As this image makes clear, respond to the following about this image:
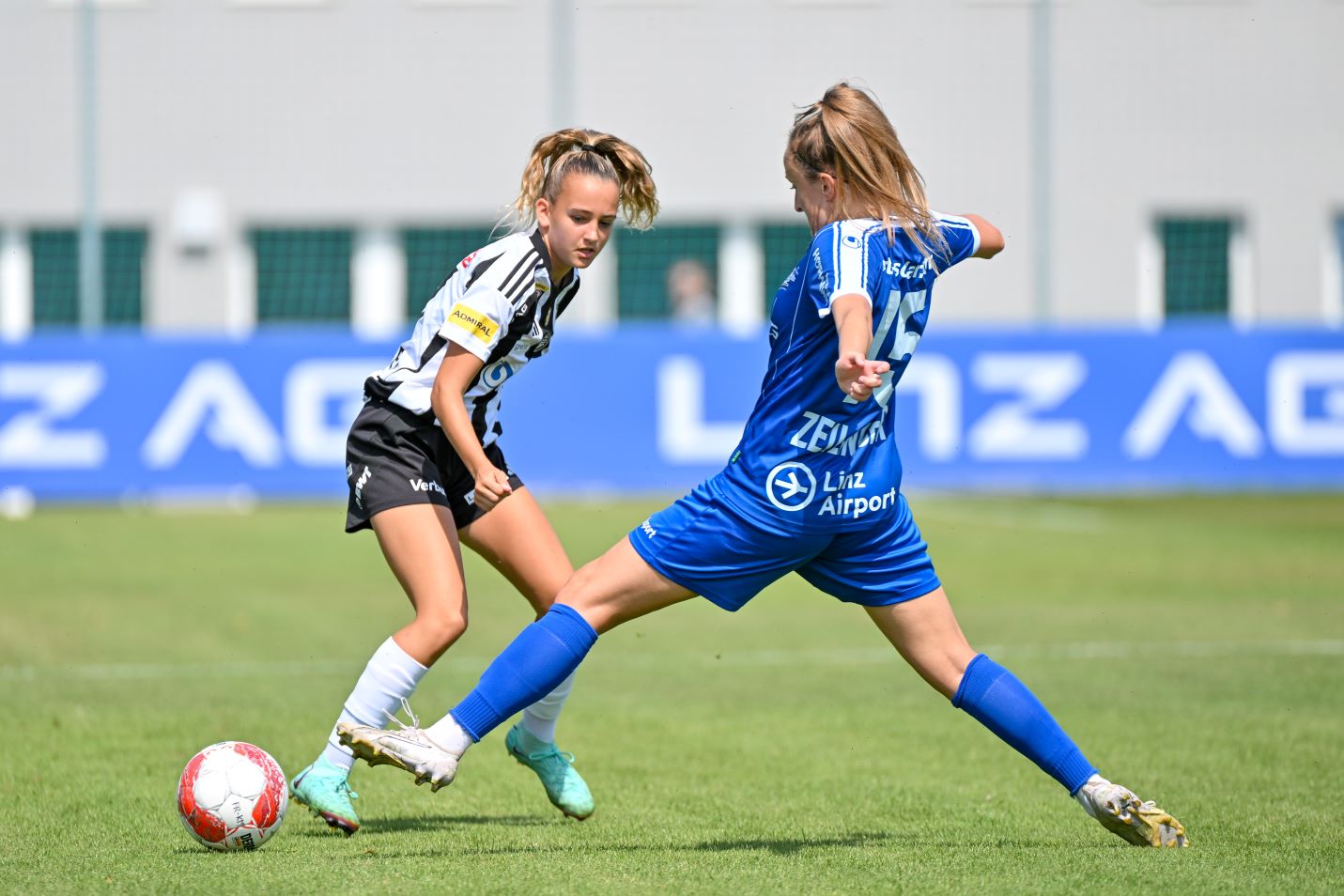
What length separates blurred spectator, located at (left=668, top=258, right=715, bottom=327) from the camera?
726 inches

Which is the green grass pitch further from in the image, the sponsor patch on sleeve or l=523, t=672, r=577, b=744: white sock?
the sponsor patch on sleeve

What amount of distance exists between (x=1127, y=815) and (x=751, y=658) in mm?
4958

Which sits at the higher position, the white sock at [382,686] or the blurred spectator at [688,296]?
the blurred spectator at [688,296]

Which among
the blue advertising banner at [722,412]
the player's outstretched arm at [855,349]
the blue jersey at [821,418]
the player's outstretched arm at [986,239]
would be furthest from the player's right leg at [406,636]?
the blue advertising banner at [722,412]

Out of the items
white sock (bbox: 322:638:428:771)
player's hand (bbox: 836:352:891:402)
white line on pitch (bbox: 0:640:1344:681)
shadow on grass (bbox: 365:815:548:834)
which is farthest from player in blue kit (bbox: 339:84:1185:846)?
white line on pitch (bbox: 0:640:1344:681)

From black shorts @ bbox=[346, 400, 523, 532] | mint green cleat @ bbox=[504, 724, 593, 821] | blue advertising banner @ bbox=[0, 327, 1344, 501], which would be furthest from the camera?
blue advertising banner @ bbox=[0, 327, 1344, 501]

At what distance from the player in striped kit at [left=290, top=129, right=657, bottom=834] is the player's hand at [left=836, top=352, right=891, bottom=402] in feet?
3.80

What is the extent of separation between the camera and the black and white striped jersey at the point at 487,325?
5.34m

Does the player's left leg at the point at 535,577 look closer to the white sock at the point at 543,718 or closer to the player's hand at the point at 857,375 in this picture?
the white sock at the point at 543,718

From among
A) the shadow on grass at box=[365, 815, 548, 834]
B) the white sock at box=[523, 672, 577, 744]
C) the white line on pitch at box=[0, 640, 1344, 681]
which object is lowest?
the shadow on grass at box=[365, 815, 548, 834]

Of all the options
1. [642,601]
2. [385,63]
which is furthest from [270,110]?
[642,601]

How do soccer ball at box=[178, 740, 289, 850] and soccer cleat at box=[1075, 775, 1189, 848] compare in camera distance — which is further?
soccer ball at box=[178, 740, 289, 850]

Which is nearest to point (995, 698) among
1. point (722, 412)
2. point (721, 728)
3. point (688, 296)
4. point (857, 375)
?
point (857, 375)

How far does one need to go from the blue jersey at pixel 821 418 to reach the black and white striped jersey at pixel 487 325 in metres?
0.81
